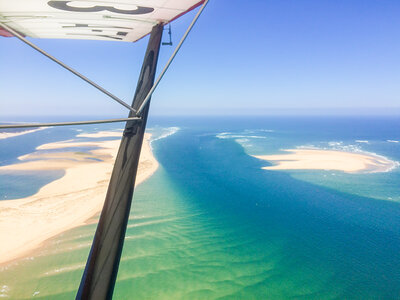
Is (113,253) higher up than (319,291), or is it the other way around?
(113,253)

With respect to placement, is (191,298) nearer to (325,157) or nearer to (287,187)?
(287,187)

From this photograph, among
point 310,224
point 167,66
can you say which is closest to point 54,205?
point 310,224

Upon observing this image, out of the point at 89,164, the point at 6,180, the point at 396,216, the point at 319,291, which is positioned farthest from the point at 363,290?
the point at 6,180

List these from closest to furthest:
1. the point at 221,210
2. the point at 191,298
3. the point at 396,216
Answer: the point at 191,298
the point at 396,216
the point at 221,210

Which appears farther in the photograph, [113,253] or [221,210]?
[221,210]

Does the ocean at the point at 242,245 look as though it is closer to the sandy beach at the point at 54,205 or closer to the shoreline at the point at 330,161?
the sandy beach at the point at 54,205

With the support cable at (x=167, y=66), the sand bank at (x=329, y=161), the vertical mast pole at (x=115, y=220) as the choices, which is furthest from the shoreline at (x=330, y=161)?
the vertical mast pole at (x=115, y=220)
